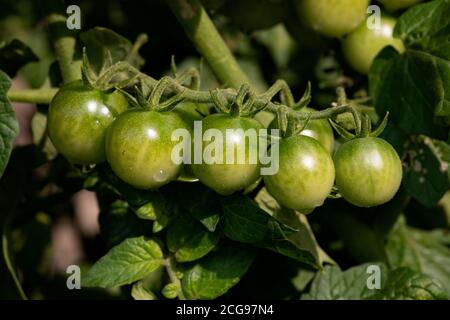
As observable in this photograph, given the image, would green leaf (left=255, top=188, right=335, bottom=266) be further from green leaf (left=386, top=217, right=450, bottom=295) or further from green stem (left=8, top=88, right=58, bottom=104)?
green stem (left=8, top=88, right=58, bottom=104)

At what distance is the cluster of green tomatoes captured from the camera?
941 millimetres

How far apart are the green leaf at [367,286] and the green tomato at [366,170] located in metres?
0.28

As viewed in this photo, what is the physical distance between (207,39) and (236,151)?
326 millimetres

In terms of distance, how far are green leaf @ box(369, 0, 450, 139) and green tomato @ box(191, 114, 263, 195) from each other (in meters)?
0.31

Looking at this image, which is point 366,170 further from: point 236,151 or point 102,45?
point 102,45

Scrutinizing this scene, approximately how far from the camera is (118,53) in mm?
1255

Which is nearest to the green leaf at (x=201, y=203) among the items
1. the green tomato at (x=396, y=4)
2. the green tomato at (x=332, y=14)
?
the green tomato at (x=332, y=14)

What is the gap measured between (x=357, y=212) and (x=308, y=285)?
0.59 ft

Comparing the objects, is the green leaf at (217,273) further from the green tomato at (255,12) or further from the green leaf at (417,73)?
the green tomato at (255,12)

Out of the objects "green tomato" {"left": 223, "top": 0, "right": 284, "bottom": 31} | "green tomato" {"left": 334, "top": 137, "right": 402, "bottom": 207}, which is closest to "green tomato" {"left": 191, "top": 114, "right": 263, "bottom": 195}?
"green tomato" {"left": 334, "top": 137, "right": 402, "bottom": 207}

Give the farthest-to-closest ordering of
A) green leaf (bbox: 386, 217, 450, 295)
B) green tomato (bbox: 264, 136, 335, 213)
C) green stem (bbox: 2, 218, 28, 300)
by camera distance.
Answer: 1. green leaf (bbox: 386, 217, 450, 295)
2. green stem (bbox: 2, 218, 28, 300)
3. green tomato (bbox: 264, 136, 335, 213)

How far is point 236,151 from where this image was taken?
3.09 ft

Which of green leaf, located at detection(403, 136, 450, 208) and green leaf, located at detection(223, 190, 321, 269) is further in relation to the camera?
green leaf, located at detection(403, 136, 450, 208)
